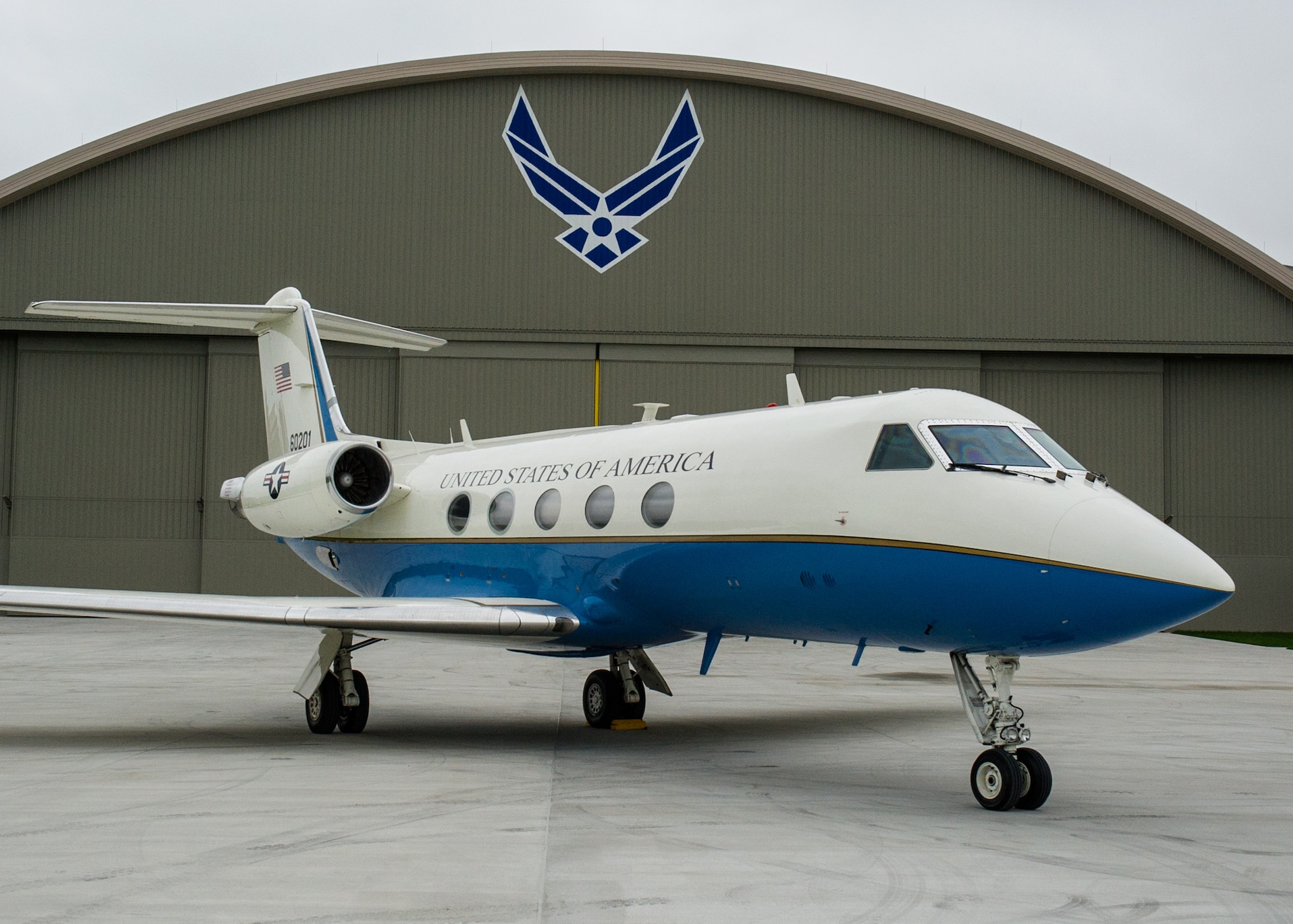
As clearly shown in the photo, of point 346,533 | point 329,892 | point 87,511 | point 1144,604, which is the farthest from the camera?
point 87,511

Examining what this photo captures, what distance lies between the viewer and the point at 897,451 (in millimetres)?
8398

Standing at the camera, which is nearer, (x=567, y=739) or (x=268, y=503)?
(x=567, y=739)

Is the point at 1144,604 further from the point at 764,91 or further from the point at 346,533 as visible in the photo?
the point at 764,91

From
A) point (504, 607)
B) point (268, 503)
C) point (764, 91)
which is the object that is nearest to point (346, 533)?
point (268, 503)

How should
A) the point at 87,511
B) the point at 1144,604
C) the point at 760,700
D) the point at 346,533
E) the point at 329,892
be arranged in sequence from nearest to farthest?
the point at 329,892, the point at 1144,604, the point at 346,533, the point at 760,700, the point at 87,511

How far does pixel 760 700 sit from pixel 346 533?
Result: 5.34 m

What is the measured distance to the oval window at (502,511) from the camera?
462 inches

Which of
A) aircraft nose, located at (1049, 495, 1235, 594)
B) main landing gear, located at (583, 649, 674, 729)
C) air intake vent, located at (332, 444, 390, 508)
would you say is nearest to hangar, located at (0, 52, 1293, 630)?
air intake vent, located at (332, 444, 390, 508)

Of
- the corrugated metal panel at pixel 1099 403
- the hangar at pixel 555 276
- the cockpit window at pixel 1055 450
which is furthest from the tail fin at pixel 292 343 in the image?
the corrugated metal panel at pixel 1099 403

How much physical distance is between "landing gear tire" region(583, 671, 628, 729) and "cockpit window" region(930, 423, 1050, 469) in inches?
203

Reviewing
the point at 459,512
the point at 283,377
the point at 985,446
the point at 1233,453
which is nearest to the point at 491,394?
the point at 283,377

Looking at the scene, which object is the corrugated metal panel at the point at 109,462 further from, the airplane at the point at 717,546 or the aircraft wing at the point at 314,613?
the aircraft wing at the point at 314,613

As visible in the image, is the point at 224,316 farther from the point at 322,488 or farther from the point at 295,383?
the point at 322,488

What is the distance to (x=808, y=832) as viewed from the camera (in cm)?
721
